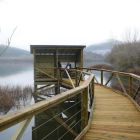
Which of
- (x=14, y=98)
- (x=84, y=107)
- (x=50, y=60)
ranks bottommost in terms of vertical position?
(x=14, y=98)

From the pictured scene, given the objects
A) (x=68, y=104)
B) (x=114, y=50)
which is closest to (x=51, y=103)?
(x=68, y=104)

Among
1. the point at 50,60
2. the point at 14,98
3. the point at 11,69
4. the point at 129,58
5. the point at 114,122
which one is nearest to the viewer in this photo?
the point at 114,122

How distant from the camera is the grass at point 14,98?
33.4 ft

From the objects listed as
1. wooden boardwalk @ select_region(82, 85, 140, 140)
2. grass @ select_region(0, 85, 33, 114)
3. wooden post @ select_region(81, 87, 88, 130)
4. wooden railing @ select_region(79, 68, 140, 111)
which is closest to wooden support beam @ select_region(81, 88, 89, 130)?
wooden post @ select_region(81, 87, 88, 130)

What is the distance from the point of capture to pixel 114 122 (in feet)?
11.6

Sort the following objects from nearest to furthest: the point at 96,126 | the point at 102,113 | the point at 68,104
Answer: the point at 96,126 → the point at 102,113 → the point at 68,104

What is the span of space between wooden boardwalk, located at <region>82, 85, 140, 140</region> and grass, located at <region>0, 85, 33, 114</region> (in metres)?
7.05

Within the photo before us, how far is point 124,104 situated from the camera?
4.92m

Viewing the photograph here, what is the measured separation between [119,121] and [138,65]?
28.9 meters

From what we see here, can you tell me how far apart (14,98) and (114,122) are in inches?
384

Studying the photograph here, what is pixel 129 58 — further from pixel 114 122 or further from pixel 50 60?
pixel 114 122

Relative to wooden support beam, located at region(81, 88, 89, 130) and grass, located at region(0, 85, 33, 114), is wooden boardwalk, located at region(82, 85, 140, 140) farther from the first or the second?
grass, located at region(0, 85, 33, 114)

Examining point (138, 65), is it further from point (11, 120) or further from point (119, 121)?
point (11, 120)

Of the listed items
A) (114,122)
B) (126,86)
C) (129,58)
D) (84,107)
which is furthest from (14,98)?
(129,58)
